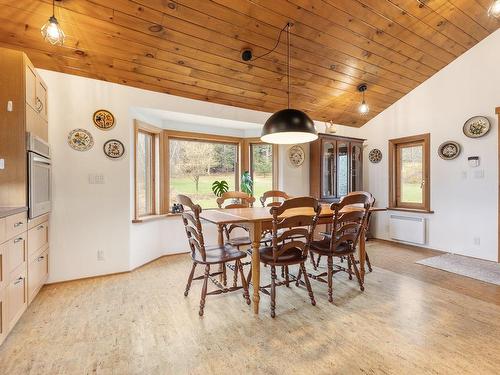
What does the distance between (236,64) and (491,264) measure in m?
4.21

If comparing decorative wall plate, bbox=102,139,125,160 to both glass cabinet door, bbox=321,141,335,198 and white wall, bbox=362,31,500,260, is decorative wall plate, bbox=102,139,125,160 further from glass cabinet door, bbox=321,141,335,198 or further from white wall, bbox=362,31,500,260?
white wall, bbox=362,31,500,260

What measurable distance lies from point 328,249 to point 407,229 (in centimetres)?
277

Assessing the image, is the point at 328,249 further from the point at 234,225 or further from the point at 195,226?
the point at 195,226

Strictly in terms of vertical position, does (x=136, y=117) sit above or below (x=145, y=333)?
above

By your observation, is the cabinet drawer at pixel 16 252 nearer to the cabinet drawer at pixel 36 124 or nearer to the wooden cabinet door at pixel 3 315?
the wooden cabinet door at pixel 3 315

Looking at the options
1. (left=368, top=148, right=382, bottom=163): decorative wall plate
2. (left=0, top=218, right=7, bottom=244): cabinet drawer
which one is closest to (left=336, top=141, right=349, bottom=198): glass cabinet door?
(left=368, top=148, right=382, bottom=163): decorative wall plate

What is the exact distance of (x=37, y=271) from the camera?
2.45 m

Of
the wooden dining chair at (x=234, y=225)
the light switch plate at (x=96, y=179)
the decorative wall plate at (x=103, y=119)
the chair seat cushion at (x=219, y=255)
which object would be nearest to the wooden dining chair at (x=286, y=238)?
the chair seat cushion at (x=219, y=255)

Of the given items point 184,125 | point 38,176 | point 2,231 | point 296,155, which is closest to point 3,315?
point 2,231

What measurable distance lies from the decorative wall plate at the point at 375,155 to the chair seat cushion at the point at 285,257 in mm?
3451

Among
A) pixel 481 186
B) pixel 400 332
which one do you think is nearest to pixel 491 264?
pixel 481 186

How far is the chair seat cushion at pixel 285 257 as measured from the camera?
2.28m

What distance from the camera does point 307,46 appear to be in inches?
123

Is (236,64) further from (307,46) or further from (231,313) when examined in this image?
(231,313)
